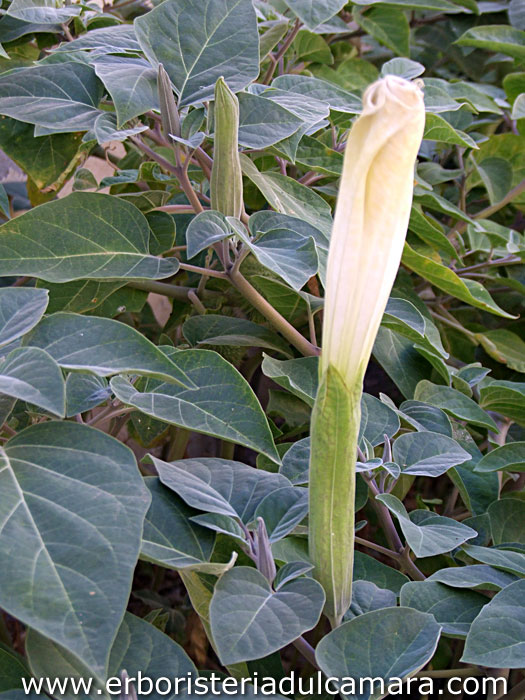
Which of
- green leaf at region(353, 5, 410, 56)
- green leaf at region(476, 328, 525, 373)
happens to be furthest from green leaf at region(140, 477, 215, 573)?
green leaf at region(353, 5, 410, 56)

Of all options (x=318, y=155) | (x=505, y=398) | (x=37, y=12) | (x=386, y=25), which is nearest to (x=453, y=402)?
(x=505, y=398)

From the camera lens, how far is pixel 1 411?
477 millimetres

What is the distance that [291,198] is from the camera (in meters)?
0.69

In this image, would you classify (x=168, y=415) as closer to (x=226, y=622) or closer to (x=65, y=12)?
(x=226, y=622)

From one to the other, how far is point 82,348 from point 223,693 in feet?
0.69

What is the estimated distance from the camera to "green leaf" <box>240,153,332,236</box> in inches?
25.8

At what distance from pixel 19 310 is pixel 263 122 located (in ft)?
0.88

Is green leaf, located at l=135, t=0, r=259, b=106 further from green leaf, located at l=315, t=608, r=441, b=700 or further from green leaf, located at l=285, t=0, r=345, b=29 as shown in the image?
green leaf, located at l=315, t=608, r=441, b=700

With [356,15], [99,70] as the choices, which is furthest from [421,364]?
[356,15]

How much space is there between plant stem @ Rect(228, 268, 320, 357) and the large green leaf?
0.19ft

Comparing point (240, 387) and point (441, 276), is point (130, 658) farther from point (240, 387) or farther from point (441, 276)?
point (441, 276)

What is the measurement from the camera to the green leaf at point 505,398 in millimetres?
727

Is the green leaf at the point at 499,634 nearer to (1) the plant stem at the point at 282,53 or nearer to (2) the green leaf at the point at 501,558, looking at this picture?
(2) the green leaf at the point at 501,558

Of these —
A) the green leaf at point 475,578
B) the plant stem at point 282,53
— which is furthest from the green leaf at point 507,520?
the plant stem at point 282,53
